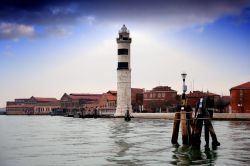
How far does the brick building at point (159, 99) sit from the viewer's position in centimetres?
11494

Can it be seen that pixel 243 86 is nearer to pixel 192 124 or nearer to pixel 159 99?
pixel 159 99

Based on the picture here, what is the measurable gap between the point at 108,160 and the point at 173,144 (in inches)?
257

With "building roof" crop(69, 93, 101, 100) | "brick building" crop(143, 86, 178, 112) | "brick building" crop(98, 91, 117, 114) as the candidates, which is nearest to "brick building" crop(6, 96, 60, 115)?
"building roof" crop(69, 93, 101, 100)

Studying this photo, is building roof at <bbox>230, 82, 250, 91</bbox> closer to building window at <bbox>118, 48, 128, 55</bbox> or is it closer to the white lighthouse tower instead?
the white lighthouse tower

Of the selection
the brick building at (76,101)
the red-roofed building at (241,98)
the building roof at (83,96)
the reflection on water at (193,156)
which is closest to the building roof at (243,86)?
the red-roofed building at (241,98)

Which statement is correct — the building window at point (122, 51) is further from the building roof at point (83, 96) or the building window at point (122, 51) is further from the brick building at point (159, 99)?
the building roof at point (83, 96)

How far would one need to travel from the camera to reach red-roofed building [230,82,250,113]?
77750 millimetres

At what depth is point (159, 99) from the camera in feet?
382

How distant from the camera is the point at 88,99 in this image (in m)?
164

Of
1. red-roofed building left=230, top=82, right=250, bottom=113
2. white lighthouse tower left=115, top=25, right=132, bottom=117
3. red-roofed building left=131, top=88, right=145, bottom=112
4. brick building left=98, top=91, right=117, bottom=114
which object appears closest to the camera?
red-roofed building left=230, top=82, right=250, bottom=113

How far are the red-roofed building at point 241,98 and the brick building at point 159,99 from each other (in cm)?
3487

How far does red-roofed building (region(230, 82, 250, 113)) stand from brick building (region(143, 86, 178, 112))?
34.9m

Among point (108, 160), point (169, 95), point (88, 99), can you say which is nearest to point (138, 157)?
point (108, 160)

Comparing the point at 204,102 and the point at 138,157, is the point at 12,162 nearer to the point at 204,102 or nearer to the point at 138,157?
the point at 138,157
